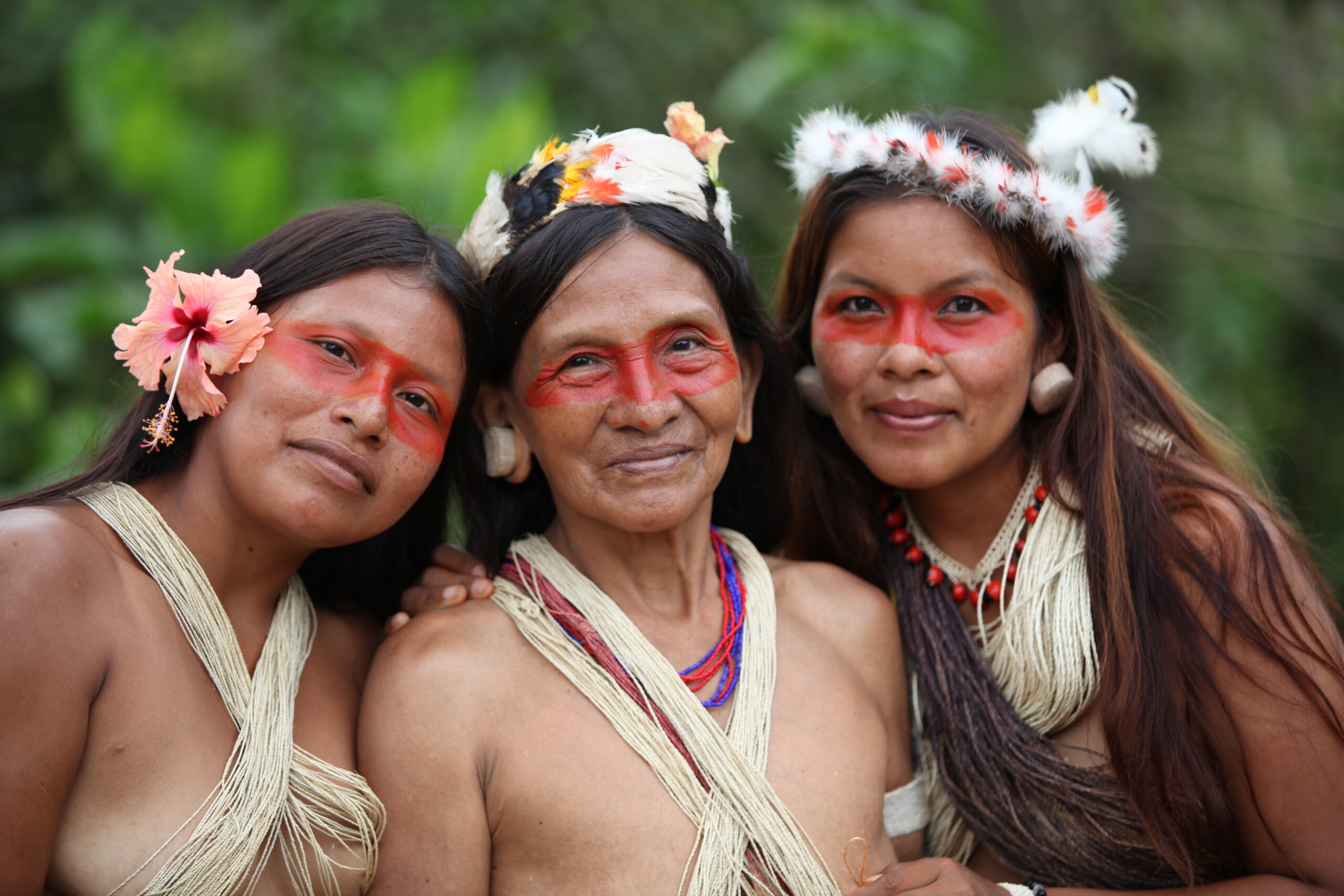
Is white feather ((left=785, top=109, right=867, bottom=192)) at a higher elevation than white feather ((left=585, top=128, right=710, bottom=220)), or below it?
higher

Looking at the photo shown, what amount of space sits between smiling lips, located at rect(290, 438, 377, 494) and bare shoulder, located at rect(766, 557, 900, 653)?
1.05 meters

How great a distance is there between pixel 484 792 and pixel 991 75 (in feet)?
16.5

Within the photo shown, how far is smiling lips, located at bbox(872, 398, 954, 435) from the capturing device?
8.79ft

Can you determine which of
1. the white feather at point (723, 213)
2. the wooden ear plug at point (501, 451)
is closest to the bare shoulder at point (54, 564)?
the wooden ear plug at point (501, 451)

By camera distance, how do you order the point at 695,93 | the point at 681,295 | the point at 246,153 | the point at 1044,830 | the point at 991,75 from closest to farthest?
the point at 681,295 → the point at 1044,830 → the point at 246,153 → the point at 991,75 → the point at 695,93

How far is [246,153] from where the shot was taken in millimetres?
5379

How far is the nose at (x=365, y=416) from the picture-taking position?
2.19 metres

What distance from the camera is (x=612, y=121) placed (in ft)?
21.5

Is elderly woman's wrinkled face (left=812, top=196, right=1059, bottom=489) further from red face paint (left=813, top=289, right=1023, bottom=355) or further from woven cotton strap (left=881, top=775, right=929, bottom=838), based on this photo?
woven cotton strap (left=881, top=775, right=929, bottom=838)

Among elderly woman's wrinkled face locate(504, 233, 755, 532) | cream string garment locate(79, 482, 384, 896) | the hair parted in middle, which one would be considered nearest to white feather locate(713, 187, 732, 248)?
the hair parted in middle

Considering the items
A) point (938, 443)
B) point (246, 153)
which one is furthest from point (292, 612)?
point (246, 153)

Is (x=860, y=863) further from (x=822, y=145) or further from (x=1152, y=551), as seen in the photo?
(x=822, y=145)

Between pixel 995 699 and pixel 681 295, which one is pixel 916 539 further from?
pixel 681 295

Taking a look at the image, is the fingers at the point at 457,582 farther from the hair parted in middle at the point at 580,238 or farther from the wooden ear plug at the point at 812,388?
the wooden ear plug at the point at 812,388
